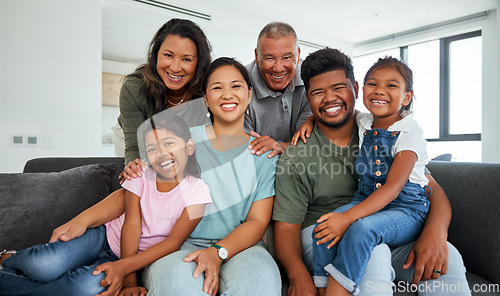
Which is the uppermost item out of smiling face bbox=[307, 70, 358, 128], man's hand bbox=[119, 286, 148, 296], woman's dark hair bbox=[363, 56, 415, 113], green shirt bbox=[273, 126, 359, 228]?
woman's dark hair bbox=[363, 56, 415, 113]

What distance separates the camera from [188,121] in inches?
60.8

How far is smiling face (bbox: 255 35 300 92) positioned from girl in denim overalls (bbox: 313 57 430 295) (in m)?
0.50

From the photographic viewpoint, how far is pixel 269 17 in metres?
5.36

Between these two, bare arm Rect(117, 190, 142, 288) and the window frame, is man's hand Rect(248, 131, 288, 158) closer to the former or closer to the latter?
bare arm Rect(117, 190, 142, 288)

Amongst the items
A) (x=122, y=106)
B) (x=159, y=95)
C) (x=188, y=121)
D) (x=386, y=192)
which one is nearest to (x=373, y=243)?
(x=386, y=192)

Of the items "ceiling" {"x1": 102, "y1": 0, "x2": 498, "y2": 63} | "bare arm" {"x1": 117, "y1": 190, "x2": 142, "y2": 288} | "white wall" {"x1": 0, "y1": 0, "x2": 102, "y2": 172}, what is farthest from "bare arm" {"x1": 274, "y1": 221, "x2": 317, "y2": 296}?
"ceiling" {"x1": 102, "y1": 0, "x2": 498, "y2": 63}

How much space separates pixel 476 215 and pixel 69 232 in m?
1.39

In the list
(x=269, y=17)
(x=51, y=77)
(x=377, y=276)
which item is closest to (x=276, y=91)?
(x=377, y=276)

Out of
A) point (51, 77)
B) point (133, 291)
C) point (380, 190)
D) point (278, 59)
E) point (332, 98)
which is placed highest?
point (51, 77)

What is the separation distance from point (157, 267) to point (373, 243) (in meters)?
0.63

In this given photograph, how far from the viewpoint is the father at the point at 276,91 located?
5.92 ft

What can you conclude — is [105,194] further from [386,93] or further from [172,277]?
[386,93]

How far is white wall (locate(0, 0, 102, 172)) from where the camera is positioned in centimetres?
332

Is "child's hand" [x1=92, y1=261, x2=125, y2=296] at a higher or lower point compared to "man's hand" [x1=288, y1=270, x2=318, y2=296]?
higher
